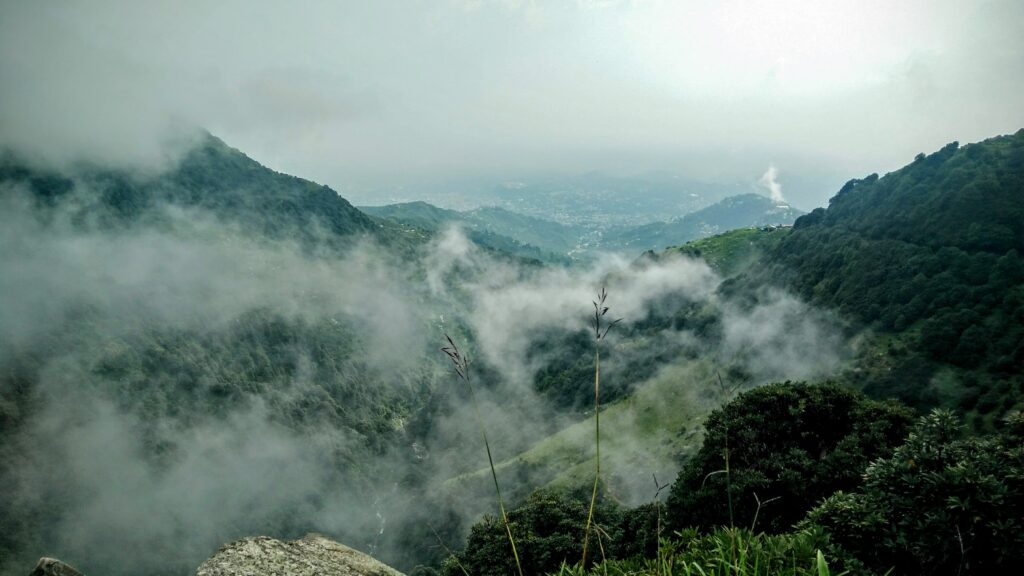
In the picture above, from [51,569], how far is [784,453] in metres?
37.1

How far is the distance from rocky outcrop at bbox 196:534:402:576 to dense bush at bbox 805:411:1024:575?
16.3 m

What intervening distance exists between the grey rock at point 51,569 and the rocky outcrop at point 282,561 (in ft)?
12.9

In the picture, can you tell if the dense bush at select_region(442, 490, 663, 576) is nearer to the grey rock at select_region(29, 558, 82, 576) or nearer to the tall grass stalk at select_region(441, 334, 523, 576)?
the grey rock at select_region(29, 558, 82, 576)

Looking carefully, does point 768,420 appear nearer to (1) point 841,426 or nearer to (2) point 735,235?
(1) point 841,426

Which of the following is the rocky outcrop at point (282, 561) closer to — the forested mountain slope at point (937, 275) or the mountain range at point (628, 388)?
the mountain range at point (628, 388)

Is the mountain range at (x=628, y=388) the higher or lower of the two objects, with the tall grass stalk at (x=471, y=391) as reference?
lower

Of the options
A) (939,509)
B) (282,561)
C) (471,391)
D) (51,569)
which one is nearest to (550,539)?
(282,561)

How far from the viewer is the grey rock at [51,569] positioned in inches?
552

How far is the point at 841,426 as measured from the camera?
33.2 m

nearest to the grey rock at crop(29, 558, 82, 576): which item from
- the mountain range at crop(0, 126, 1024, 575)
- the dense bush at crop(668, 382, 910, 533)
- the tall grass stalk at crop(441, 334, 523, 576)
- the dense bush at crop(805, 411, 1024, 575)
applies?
the tall grass stalk at crop(441, 334, 523, 576)

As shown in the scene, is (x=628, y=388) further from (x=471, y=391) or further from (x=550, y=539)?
(x=471, y=391)

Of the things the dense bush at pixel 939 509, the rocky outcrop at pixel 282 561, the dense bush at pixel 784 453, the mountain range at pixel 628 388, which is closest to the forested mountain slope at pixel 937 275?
the mountain range at pixel 628 388

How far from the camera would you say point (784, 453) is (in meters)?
31.2

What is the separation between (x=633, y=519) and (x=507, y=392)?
5876 inches
